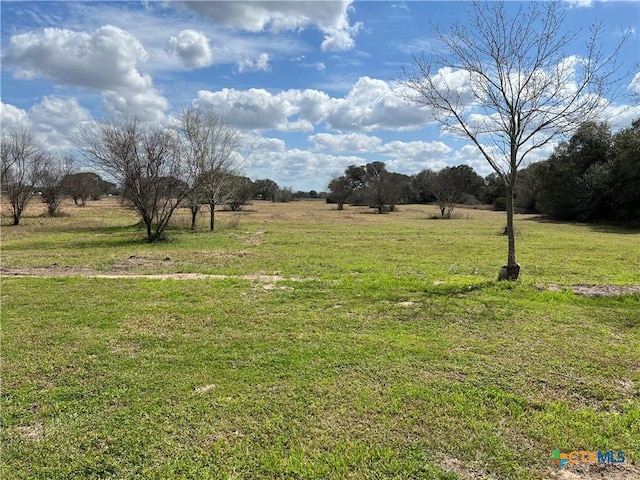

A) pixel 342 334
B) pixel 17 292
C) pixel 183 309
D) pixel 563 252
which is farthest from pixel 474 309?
pixel 563 252

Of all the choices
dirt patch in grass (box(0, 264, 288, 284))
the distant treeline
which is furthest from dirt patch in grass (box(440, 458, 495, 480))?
the distant treeline

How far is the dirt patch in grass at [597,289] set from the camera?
782 centimetres

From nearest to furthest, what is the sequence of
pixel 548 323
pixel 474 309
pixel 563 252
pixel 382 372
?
1. pixel 382 372
2. pixel 548 323
3. pixel 474 309
4. pixel 563 252

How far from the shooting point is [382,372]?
4.27 m

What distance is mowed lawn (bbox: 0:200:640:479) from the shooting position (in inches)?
115

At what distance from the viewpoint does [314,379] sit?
4.10 meters

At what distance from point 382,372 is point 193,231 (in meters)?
20.8

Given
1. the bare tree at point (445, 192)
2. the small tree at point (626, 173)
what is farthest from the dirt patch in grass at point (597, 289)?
the bare tree at point (445, 192)

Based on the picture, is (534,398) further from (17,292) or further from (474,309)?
(17,292)

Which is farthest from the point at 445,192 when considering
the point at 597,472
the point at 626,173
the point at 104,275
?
the point at 597,472

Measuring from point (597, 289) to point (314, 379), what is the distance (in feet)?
23.5

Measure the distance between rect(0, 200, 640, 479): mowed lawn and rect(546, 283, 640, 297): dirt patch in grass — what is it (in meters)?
0.22

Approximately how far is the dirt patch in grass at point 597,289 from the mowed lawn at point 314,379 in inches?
8.8

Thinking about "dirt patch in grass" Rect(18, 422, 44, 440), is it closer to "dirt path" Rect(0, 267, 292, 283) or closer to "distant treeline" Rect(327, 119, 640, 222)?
"dirt path" Rect(0, 267, 292, 283)
